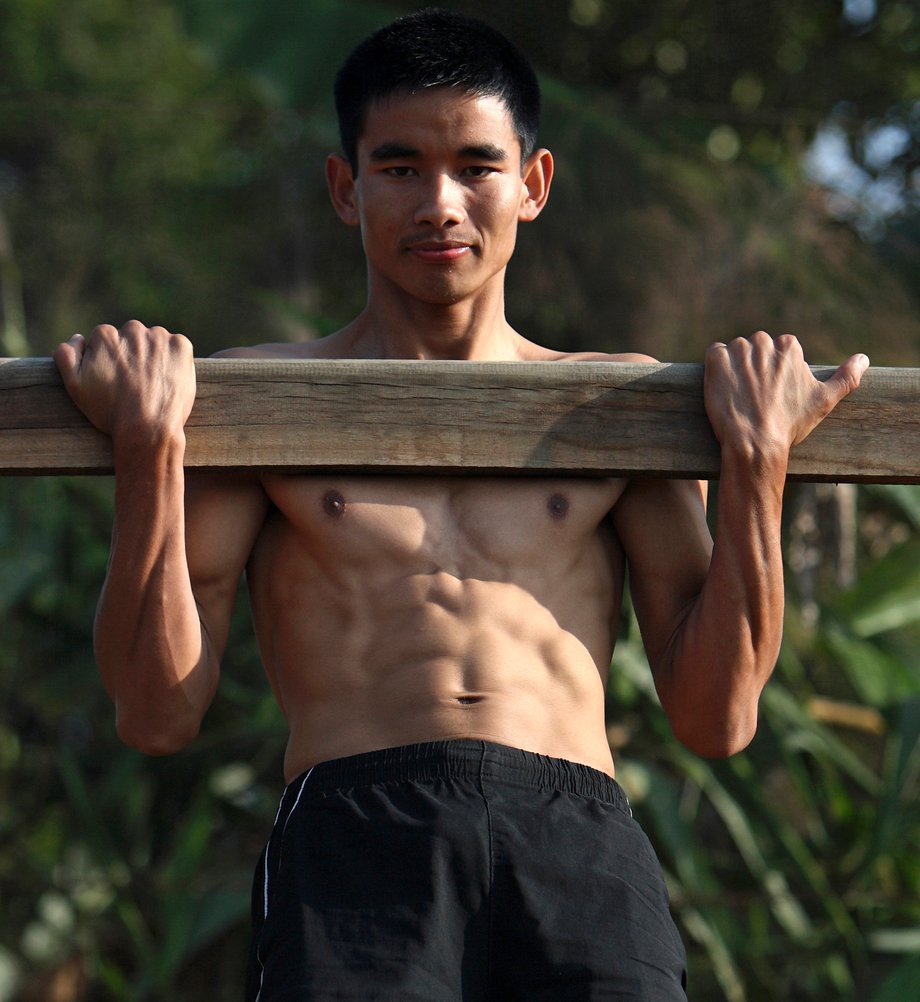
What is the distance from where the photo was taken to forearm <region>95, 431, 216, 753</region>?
6.31 feet

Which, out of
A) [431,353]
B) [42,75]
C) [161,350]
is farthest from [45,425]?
[42,75]

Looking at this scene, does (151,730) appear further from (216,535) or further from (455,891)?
(455,891)

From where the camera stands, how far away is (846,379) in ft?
6.55

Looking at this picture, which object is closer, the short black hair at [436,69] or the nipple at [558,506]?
the nipple at [558,506]

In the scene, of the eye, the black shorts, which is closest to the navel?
the black shorts

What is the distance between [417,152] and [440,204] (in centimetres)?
10

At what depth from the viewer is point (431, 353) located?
2.28 m

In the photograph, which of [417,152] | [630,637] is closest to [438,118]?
[417,152]

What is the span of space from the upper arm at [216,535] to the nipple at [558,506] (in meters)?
0.39

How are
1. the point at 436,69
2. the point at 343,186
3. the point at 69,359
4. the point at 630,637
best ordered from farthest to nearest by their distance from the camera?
the point at 630,637 < the point at 343,186 < the point at 436,69 < the point at 69,359

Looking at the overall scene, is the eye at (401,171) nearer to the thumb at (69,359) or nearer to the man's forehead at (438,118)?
the man's forehead at (438,118)

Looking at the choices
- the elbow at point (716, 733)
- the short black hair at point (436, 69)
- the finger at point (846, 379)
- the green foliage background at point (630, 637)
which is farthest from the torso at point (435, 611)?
the green foliage background at point (630, 637)

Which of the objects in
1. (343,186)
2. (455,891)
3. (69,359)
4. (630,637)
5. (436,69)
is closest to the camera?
(455,891)

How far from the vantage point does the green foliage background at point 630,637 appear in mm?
4332
